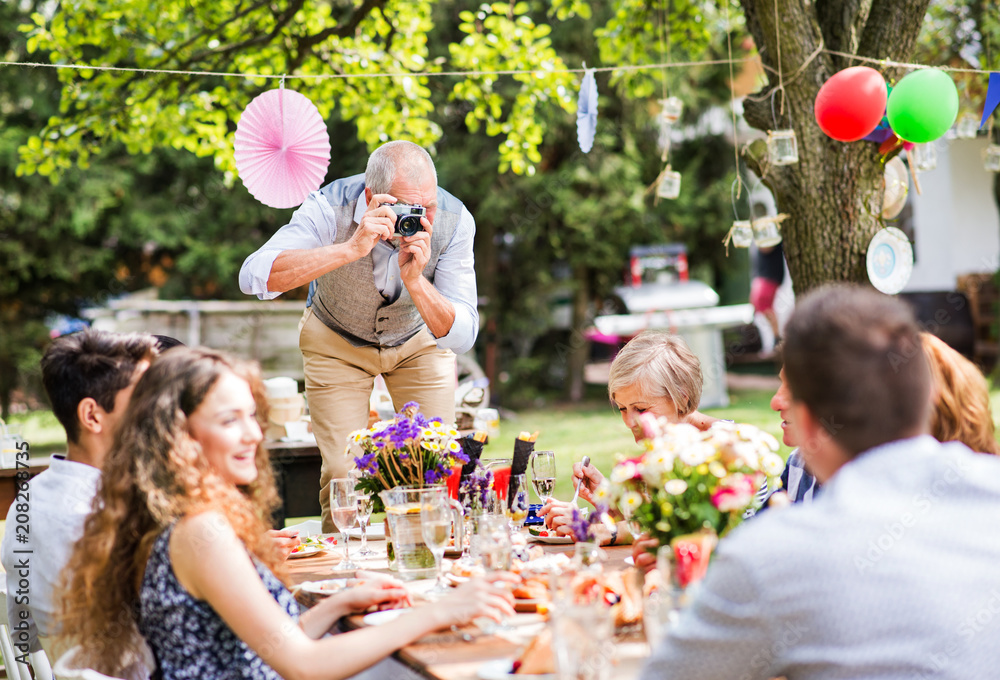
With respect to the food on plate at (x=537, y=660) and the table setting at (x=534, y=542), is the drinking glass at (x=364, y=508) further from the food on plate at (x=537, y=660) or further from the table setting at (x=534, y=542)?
the food on plate at (x=537, y=660)

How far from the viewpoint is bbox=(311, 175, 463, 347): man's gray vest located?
139 inches

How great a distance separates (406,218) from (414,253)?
0.12m

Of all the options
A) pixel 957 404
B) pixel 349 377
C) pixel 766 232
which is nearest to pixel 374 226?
pixel 349 377

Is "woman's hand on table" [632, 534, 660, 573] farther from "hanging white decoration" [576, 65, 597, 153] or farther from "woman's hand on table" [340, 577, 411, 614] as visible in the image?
"hanging white decoration" [576, 65, 597, 153]

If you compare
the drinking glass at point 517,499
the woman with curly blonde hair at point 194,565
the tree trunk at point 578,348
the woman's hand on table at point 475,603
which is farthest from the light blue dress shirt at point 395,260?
the tree trunk at point 578,348

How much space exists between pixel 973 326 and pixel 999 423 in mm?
3848

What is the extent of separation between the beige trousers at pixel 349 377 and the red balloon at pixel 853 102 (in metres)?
1.88

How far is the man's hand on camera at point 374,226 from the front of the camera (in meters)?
3.18

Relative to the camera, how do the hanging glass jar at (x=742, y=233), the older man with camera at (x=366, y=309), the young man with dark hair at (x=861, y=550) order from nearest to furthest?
the young man with dark hair at (x=861, y=550) < the older man with camera at (x=366, y=309) < the hanging glass jar at (x=742, y=233)

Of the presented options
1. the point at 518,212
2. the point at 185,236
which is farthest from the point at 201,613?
the point at 185,236

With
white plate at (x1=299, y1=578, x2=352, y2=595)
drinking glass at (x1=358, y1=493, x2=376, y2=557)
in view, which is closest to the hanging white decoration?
drinking glass at (x1=358, y1=493, x2=376, y2=557)

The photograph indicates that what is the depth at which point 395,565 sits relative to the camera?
2186mm

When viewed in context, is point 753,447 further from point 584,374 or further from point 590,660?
point 584,374

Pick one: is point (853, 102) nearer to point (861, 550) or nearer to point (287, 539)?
point (287, 539)
